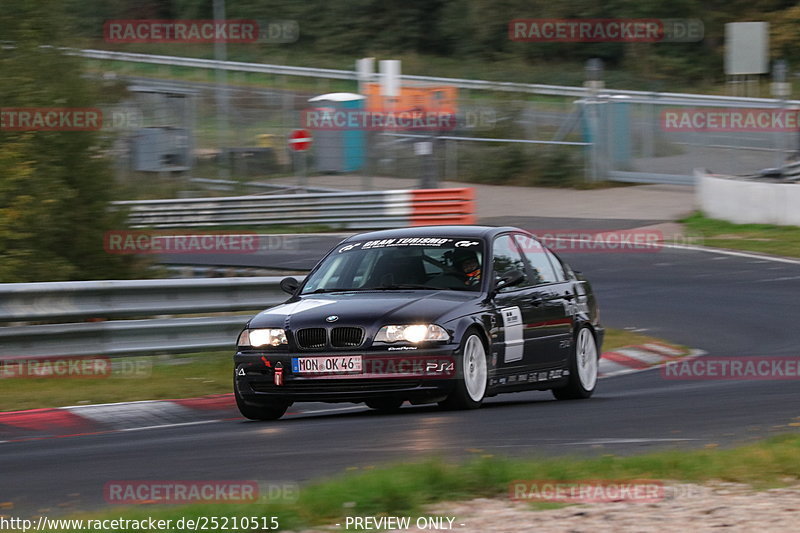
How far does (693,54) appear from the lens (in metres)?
55.5

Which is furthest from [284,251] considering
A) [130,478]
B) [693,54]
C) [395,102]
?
[693,54]

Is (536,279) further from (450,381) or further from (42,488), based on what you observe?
(42,488)

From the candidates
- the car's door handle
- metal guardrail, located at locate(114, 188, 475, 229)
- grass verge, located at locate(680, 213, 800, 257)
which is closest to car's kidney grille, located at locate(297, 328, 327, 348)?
the car's door handle

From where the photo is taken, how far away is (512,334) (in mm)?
10508

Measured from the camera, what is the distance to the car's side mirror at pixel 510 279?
413 inches

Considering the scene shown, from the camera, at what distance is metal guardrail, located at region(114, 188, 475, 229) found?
27359mm

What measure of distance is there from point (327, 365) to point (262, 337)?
0.55 m

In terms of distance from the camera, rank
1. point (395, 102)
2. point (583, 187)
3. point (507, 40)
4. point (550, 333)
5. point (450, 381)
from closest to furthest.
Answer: point (450, 381), point (550, 333), point (583, 187), point (395, 102), point (507, 40)

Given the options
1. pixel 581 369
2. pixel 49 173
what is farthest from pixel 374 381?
pixel 49 173

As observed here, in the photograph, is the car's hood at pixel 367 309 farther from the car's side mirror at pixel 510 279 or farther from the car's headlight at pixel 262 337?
the car's side mirror at pixel 510 279

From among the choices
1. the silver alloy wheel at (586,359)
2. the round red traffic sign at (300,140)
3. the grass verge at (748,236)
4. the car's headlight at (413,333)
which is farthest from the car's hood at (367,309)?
the round red traffic sign at (300,140)

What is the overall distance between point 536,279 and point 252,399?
2.61 meters

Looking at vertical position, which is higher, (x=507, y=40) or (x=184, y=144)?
(x=507, y=40)

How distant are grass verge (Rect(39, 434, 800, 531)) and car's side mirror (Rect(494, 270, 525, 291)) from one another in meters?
3.35
